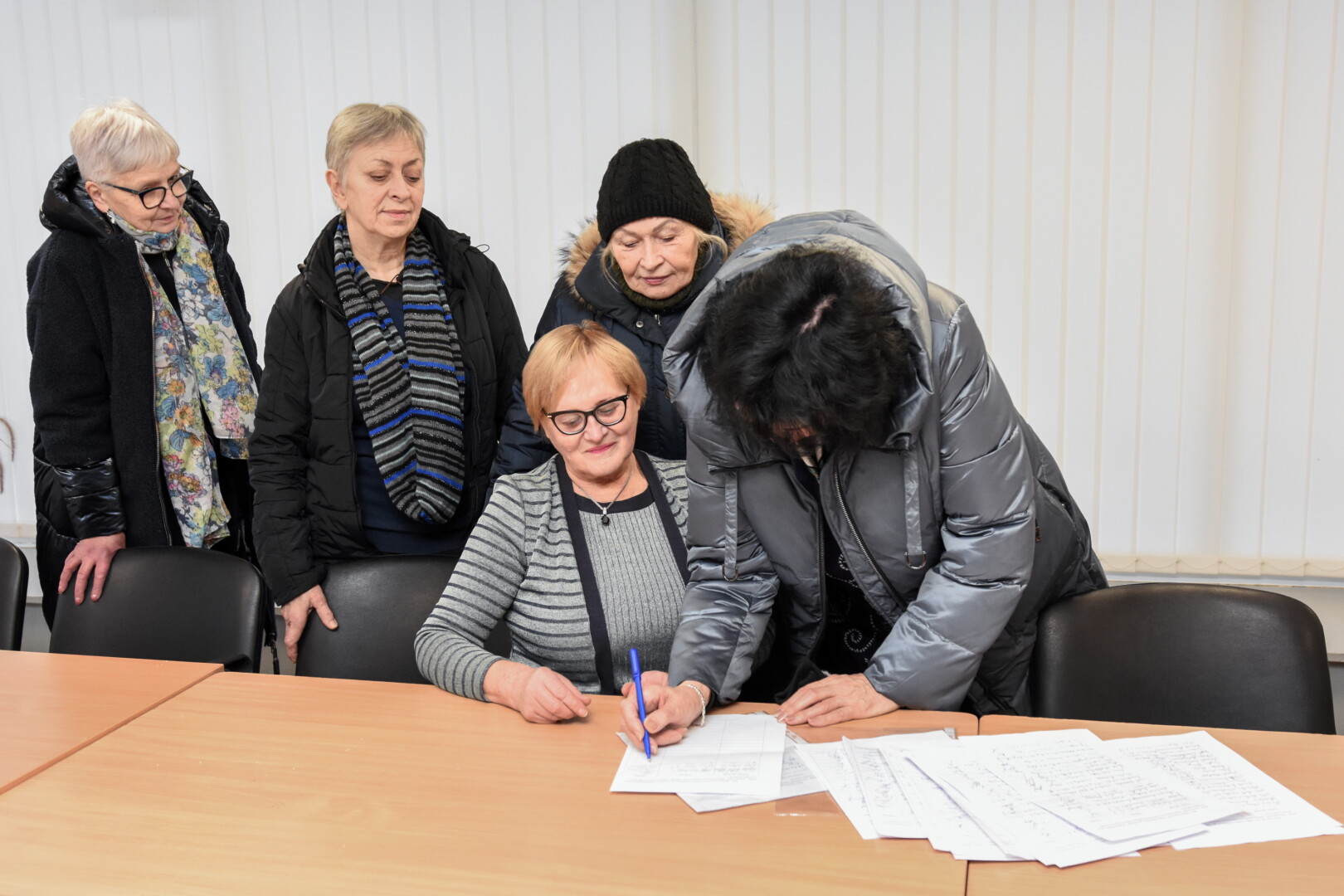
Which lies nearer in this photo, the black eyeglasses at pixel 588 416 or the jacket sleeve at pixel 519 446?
the black eyeglasses at pixel 588 416

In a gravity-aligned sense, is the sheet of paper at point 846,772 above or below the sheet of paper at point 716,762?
above

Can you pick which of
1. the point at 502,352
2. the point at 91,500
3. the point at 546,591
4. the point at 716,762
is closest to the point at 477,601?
the point at 546,591

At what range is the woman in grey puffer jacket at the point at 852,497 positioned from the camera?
1427 mm

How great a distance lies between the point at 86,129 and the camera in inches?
96.1

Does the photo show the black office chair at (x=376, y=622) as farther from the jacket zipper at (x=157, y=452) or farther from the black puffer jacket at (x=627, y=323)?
the jacket zipper at (x=157, y=452)

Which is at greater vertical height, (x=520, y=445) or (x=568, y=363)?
(x=568, y=363)

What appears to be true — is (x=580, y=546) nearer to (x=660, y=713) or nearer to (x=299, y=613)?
(x=660, y=713)

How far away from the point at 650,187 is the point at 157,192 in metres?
1.21

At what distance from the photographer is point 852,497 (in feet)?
5.66

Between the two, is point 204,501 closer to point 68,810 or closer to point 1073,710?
point 68,810

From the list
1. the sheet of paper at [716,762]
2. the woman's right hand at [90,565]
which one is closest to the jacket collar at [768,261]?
the sheet of paper at [716,762]

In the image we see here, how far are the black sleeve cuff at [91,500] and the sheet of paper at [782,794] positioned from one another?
1.74 metres

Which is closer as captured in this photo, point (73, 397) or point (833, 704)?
point (833, 704)

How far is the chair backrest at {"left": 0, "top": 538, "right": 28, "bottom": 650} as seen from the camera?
2420mm
